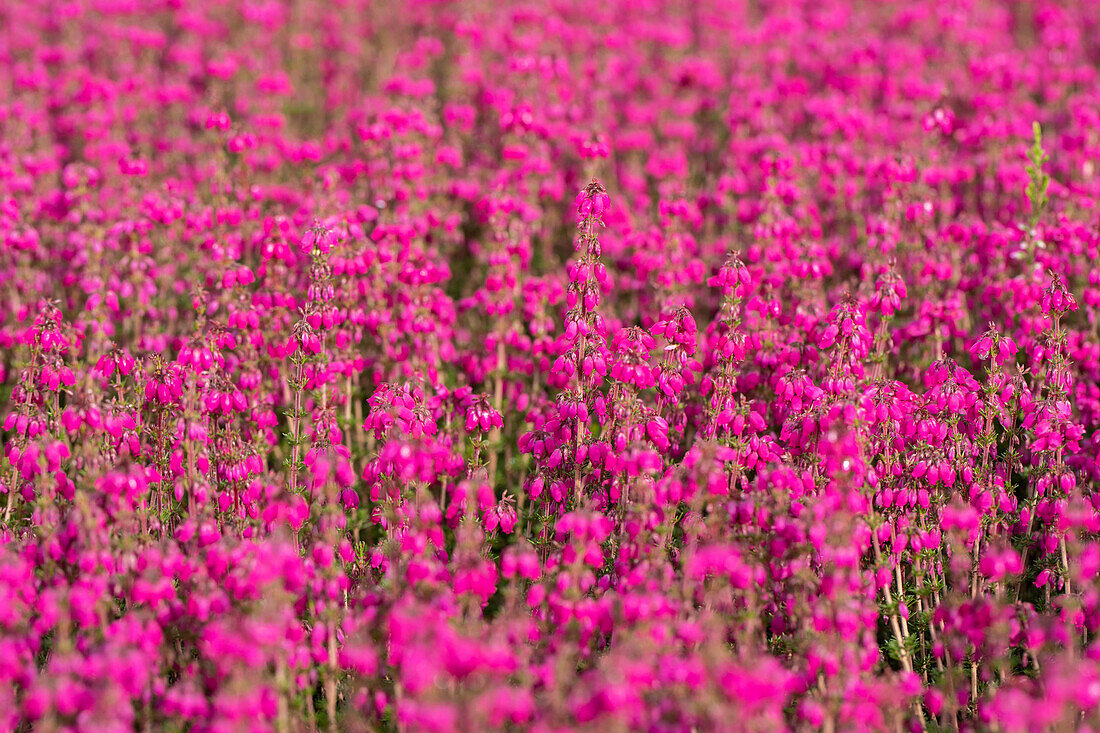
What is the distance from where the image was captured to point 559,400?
8383mm

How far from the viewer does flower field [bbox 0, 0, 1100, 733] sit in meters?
6.40

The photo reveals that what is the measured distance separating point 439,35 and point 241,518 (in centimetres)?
1357

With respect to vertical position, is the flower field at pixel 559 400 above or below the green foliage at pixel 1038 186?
below

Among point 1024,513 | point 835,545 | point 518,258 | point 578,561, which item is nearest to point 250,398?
point 518,258

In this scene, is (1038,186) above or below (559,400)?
above

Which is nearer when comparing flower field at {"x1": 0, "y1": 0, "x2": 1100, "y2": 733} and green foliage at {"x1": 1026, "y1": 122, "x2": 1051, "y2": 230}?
flower field at {"x1": 0, "y1": 0, "x2": 1100, "y2": 733}

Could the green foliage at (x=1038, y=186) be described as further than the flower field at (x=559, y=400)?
Yes

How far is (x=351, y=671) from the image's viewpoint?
7738 millimetres

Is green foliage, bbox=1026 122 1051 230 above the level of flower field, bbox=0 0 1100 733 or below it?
above

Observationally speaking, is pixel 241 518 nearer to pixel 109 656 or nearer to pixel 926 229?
pixel 109 656

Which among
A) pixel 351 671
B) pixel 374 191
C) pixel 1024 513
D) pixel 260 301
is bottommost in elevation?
pixel 351 671

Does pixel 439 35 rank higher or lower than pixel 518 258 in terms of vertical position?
higher

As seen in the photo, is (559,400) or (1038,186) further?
(1038,186)

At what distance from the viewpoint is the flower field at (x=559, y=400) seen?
640cm
